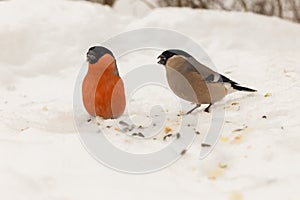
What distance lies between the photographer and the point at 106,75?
2.23 meters

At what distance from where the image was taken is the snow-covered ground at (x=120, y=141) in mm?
1609

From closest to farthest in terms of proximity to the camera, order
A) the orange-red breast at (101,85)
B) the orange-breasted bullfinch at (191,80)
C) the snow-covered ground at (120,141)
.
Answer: the snow-covered ground at (120,141)
the orange-red breast at (101,85)
the orange-breasted bullfinch at (191,80)

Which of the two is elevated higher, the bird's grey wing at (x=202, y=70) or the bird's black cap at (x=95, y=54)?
the bird's black cap at (x=95, y=54)

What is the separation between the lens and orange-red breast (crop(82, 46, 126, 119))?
223cm

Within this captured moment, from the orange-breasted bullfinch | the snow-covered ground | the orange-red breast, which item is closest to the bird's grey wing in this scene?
the orange-breasted bullfinch

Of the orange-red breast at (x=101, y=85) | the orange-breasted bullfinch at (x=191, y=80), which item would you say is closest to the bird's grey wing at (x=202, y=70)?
the orange-breasted bullfinch at (x=191, y=80)

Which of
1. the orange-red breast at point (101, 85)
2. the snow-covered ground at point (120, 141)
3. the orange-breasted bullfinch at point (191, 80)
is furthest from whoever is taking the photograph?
the orange-breasted bullfinch at point (191, 80)

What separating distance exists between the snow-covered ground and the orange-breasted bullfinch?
0.10 m

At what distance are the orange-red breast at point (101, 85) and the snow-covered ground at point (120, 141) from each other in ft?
0.55

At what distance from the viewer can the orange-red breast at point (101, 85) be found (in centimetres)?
223

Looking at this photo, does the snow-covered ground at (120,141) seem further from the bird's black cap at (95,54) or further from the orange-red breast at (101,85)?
the bird's black cap at (95,54)

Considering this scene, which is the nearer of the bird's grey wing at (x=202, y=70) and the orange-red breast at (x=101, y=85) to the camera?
the orange-red breast at (x=101, y=85)

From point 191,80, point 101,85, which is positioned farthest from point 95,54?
point 191,80

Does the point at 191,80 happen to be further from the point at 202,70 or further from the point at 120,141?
the point at 120,141
